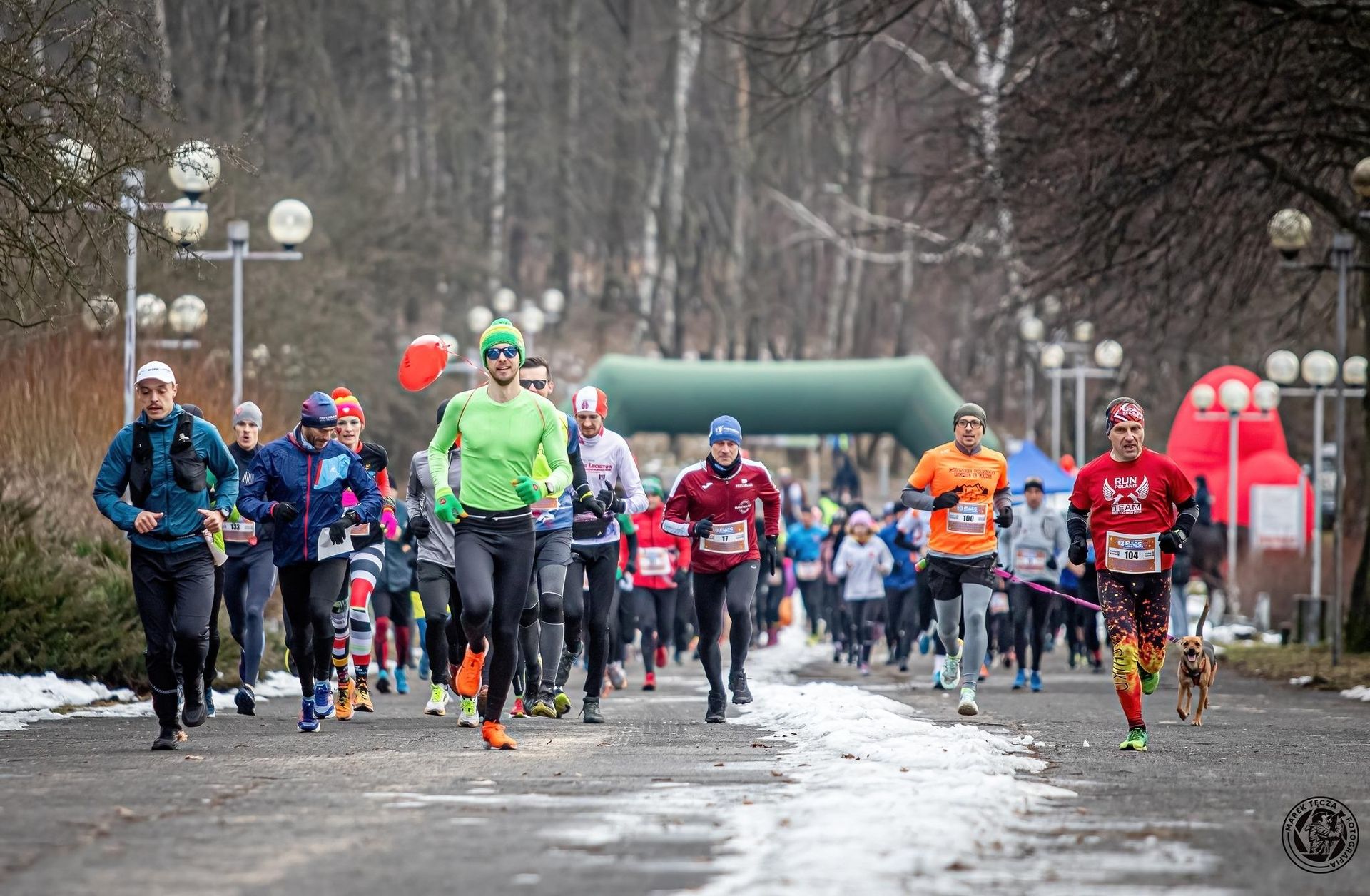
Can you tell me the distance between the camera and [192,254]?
1448 centimetres

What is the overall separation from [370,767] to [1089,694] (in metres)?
9.78

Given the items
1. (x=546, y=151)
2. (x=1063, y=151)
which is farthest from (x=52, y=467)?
(x=546, y=151)

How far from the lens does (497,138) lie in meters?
60.1

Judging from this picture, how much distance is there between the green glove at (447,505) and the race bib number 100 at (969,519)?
490 centimetres

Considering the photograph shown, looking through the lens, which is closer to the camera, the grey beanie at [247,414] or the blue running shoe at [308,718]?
the blue running shoe at [308,718]

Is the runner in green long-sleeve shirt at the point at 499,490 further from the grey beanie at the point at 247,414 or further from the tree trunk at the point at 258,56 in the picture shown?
the tree trunk at the point at 258,56

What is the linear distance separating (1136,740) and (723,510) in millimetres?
3424

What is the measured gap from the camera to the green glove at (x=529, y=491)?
1123cm

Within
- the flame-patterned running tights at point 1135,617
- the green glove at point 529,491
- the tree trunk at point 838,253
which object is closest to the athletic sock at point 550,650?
the green glove at point 529,491

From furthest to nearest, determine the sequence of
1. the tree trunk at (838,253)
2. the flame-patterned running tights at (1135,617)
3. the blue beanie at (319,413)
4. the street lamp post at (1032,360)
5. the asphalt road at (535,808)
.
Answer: the tree trunk at (838,253), the street lamp post at (1032,360), the blue beanie at (319,413), the flame-patterned running tights at (1135,617), the asphalt road at (535,808)

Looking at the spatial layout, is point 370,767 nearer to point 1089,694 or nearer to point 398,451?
point 1089,694

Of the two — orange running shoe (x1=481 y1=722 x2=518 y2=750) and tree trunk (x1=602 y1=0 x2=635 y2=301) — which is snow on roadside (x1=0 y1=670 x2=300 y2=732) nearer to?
orange running shoe (x1=481 y1=722 x2=518 y2=750)

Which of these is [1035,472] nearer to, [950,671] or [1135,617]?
[950,671]

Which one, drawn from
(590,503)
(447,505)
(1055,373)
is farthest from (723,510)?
(1055,373)
